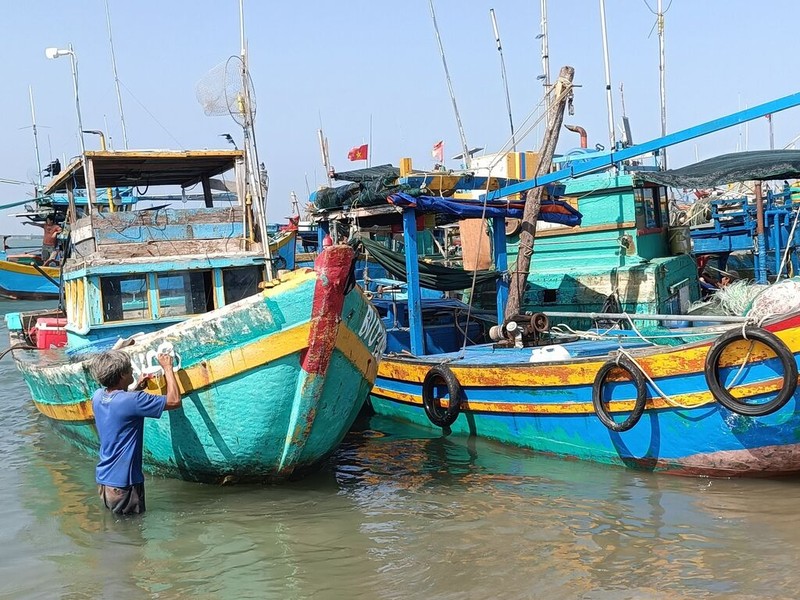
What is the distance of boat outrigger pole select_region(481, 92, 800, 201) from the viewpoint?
6.44m

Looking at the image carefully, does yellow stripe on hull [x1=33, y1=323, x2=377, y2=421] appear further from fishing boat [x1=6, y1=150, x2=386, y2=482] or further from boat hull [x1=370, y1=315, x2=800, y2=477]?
boat hull [x1=370, y1=315, x2=800, y2=477]

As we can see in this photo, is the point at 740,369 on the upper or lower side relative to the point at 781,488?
upper

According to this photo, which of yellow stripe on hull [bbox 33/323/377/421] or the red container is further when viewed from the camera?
the red container

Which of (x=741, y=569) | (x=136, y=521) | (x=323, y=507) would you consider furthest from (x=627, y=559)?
(x=136, y=521)

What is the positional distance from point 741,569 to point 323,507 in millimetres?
3244

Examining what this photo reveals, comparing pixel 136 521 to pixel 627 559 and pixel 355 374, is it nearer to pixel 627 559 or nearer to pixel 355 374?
pixel 355 374

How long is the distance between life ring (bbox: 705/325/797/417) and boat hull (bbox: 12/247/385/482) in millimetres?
2911

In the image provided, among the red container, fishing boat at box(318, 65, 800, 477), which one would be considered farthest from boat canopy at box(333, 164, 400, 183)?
the red container

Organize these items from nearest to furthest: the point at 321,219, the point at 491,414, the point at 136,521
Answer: the point at 136,521 < the point at 491,414 < the point at 321,219

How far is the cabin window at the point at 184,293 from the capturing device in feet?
27.8

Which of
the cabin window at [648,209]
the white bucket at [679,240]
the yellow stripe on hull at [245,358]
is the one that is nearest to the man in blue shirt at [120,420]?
the yellow stripe on hull at [245,358]

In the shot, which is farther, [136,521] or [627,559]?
[136,521]

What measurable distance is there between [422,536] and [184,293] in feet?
14.0

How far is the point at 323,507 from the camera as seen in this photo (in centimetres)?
648
